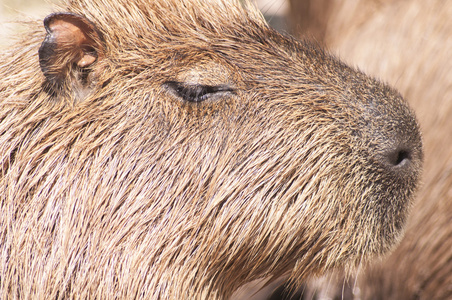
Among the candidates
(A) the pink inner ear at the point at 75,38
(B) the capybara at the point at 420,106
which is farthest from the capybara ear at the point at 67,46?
(B) the capybara at the point at 420,106

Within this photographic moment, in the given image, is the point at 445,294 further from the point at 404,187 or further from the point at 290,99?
the point at 290,99

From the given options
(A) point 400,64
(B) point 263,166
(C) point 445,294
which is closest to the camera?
(B) point 263,166

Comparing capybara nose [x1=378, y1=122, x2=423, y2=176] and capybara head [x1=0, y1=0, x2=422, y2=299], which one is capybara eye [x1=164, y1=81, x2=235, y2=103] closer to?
capybara head [x1=0, y1=0, x2=422, y2=299]

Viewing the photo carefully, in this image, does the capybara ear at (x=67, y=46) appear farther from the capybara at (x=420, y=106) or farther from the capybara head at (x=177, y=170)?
the capybara at (x=420, y=106)

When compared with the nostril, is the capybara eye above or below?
below

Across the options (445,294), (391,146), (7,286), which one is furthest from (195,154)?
(445,294)

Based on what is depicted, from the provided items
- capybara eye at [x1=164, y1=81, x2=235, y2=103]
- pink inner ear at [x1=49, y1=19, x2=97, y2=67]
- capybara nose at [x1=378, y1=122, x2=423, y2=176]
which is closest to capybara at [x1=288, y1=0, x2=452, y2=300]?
capybara nose at [x1=378, y1=122, x2=423, y2=176]
